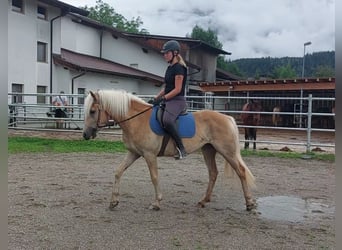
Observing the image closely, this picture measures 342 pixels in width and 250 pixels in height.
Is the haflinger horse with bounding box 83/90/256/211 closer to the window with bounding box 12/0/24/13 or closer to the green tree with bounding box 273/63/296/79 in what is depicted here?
the window with bounding box 12/0/24/13

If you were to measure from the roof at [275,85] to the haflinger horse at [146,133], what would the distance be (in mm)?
13127

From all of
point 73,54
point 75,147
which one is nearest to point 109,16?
point 73,54

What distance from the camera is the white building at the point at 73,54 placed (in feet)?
57.0

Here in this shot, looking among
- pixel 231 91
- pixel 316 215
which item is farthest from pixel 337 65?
pixel 231 91

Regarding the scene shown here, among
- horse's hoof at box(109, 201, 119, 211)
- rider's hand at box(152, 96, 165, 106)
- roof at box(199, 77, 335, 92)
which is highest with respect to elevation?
roof at box(199, 77, 335, 92)

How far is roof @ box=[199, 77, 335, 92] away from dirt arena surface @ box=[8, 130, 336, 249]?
11.4 meters

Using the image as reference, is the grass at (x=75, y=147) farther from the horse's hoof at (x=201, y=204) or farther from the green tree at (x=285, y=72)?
the green tree at (x=285, y=72)

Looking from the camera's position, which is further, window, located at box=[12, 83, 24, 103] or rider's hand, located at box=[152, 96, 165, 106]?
window, located at box=[12, 83, 24, 103]

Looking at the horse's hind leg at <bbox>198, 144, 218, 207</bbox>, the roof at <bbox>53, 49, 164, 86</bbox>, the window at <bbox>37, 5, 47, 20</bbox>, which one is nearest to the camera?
the horse's hind leg at <bbox>198, 144, 218, 207</bbox>

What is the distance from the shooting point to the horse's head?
177 inches

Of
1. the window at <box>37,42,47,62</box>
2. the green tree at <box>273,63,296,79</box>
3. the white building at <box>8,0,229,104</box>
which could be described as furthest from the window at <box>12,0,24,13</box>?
the green tree at <box>273,63,296,79</box>

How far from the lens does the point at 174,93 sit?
14.7ft

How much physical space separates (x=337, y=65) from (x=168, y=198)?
428 cm

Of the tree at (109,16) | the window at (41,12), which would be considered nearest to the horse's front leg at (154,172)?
the window at (41,12)
